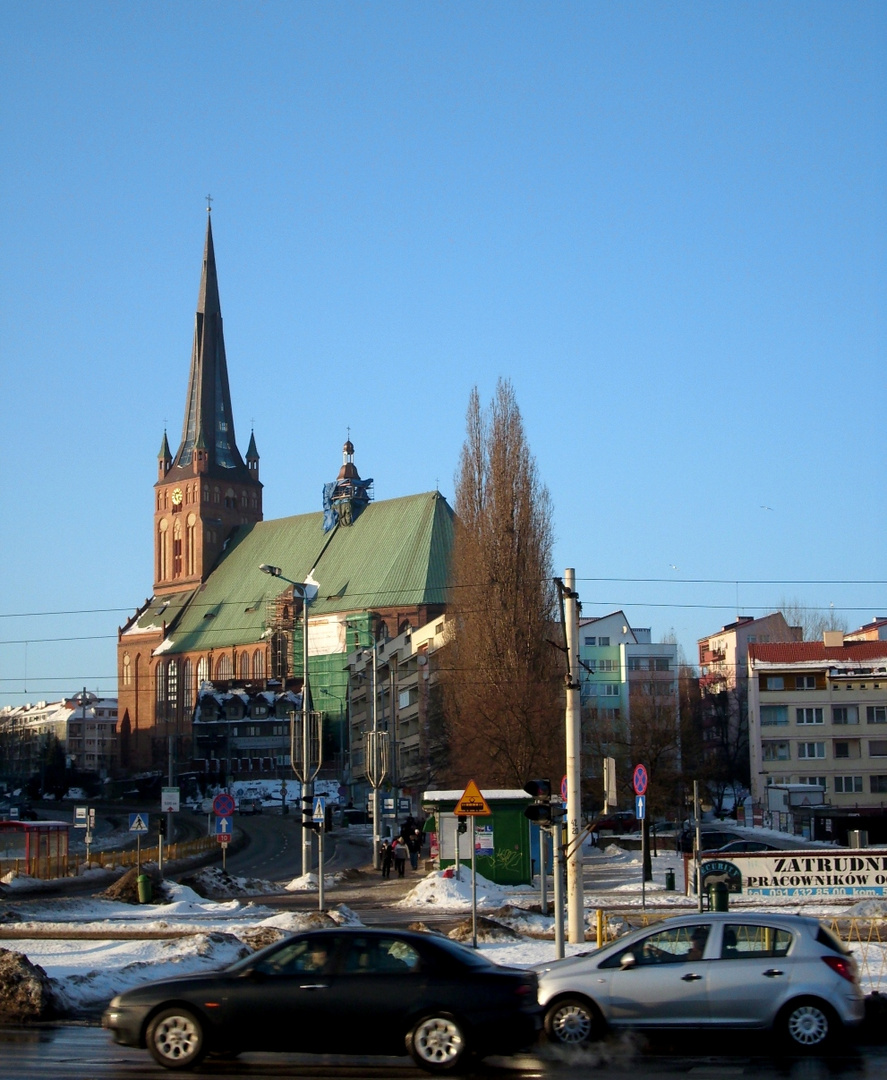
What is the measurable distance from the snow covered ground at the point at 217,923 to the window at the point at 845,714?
109ft

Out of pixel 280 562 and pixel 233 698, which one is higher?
pixel 280 562

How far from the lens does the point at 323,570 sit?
443ft

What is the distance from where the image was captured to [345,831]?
271 feet

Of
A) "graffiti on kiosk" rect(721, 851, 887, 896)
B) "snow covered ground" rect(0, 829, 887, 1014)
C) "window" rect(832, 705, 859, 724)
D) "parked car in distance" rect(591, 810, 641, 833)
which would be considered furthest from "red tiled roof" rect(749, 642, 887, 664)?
"graffiti on kiosk" rect(721, 851, 887, 896)

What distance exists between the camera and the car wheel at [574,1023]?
1370cm

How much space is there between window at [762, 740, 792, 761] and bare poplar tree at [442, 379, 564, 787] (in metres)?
23.0

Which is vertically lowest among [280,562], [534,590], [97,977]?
[97,977]

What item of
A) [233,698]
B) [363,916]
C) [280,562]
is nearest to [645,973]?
[363,916]

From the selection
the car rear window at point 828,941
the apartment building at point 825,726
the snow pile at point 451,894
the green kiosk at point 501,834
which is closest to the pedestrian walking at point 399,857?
the green kiosk at point 501,834

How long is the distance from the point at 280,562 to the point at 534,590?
280 ft

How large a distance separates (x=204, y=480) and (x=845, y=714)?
90.9 metres

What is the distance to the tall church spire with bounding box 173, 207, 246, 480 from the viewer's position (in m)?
152

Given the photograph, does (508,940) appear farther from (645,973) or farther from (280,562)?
(280,562)

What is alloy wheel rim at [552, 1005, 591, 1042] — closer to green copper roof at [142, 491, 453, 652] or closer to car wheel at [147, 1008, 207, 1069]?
car wheel at [147, 1008, 207, 1069]
